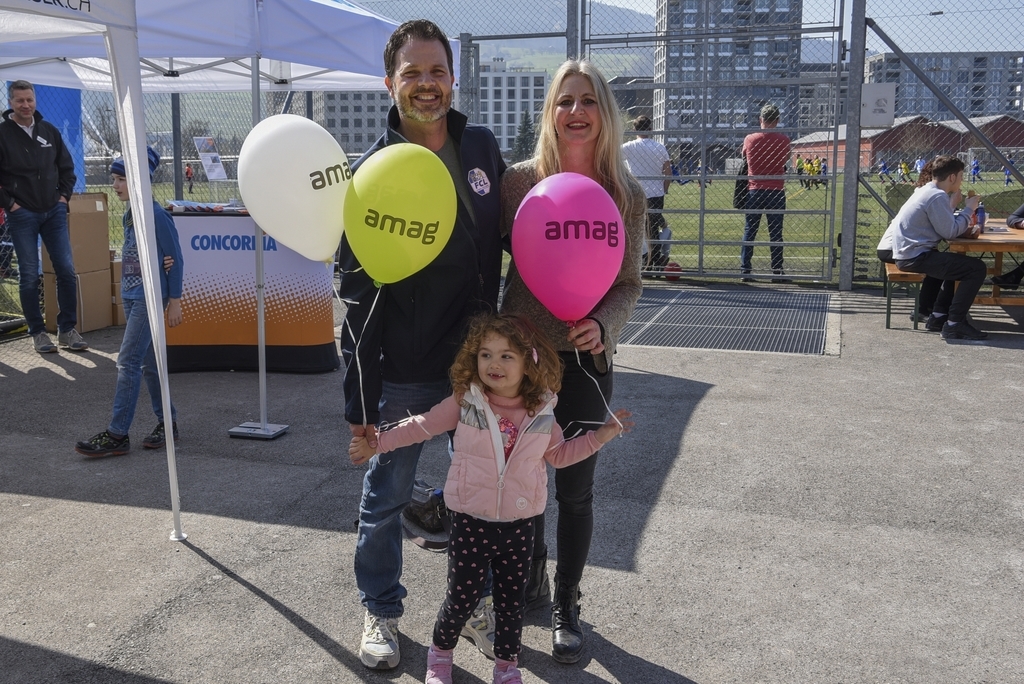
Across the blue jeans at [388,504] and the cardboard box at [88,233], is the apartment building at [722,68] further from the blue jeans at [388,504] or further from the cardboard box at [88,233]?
the blue jeans at [388,504]

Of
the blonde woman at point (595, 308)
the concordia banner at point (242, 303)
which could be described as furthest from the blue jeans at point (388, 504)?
the concordia banner at point (242, 303)

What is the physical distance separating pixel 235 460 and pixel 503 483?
2932 mm

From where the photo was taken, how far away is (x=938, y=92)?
1025cm

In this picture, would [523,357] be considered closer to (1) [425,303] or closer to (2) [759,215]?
(1) [425,303]

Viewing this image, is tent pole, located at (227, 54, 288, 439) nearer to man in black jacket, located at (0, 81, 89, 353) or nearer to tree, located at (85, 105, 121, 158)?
man in black jacket, located at (0, 81, 89, 353)

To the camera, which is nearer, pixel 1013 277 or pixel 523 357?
pixel 523 357

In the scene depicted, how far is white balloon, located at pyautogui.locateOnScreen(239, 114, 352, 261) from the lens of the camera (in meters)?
3.05

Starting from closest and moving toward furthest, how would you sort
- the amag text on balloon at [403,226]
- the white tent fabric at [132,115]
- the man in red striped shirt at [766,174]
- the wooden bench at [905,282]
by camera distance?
the amag text on balloon at [403,226]
the white tent fabric at [132,115]
the wooden bench at [905,282]
the man in red striped shirt at [766,174]

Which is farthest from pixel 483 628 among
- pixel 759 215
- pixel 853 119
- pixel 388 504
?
pixel 759 215

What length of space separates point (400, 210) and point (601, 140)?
2.54ft

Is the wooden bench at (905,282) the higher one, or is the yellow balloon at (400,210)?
the yellow balloon at (400,210)

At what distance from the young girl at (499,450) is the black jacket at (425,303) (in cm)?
15

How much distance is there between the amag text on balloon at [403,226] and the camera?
8.99 ft

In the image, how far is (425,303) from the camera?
9.87ft
